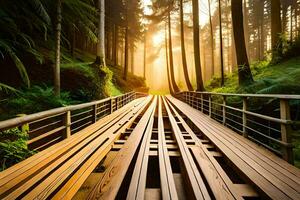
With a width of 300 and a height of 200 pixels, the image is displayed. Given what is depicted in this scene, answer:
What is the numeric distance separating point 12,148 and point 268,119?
16.7ft

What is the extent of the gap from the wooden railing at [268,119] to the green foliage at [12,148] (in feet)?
15.3

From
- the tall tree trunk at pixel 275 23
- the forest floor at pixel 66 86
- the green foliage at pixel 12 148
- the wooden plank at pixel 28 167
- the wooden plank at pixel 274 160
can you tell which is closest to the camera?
the wooden plank at pixel 28 167

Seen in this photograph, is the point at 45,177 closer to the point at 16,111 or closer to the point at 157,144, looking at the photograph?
the point at 157,144

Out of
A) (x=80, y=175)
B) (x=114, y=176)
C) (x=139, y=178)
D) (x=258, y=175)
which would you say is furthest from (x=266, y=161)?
(x=80, y=175)

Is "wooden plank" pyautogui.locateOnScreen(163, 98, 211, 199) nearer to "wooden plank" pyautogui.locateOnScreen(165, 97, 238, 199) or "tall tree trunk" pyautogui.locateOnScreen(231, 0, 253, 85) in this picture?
"wooden plank" pyautogui.locateOnScreen(165, 97, 238, 199)

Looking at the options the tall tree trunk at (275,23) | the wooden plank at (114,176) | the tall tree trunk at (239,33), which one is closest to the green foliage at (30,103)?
the wooden plank at (114,176)

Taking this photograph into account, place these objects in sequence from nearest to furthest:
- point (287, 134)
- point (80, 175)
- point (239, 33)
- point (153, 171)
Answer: point (80, 175) < point (287, 134) < point (153, 171) < point (239, 33)

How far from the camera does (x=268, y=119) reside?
3732 millimetres

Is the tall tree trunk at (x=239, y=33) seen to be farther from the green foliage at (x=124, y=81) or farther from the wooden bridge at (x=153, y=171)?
the green foliage at (x=124, y=81)

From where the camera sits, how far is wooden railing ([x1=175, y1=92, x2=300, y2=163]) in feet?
11.0

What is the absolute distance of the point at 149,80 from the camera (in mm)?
76250

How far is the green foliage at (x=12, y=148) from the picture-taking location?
4809mm

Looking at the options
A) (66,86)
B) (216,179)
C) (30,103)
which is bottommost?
(216,179)

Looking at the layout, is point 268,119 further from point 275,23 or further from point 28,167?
point 275,23
